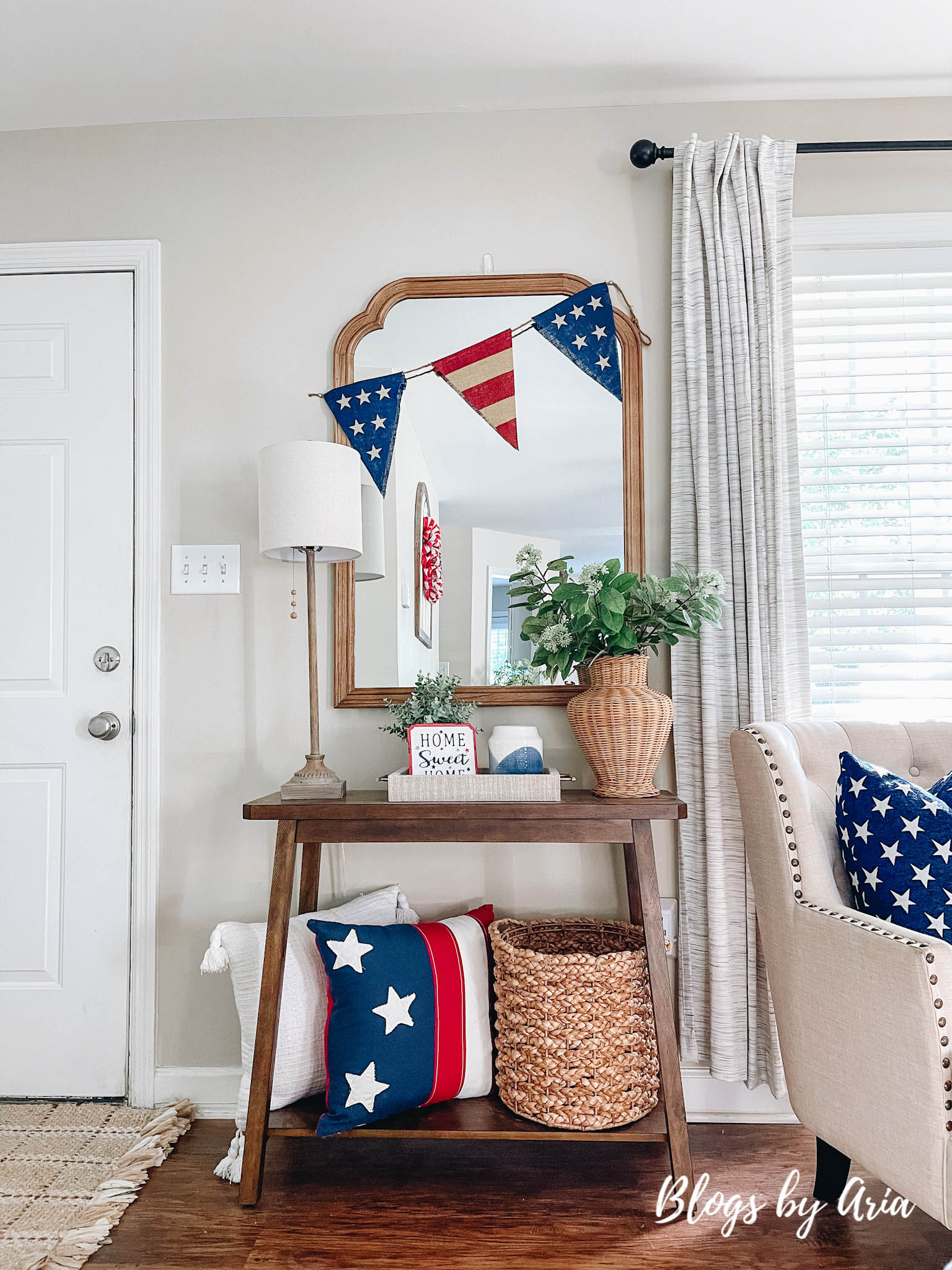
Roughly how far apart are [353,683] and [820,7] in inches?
69.7

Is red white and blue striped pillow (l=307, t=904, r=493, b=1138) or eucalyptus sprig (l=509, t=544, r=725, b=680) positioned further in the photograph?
eucalyptus sprig (l=509, t=544, r=725, b=680)

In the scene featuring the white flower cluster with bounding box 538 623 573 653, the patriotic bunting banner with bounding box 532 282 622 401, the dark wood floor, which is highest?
the patriotic bunting banner with bounding box 532 282 622 401

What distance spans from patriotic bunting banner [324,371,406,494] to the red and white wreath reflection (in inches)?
6.6

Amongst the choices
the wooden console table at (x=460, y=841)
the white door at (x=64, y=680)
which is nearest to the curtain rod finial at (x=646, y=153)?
the white door at (x=64, y=680)

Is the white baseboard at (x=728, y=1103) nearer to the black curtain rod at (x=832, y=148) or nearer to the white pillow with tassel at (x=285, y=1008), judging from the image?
the white pillow with tassel at (x=285, y=1008)

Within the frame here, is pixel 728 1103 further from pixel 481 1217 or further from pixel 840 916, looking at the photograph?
pixel 840 916

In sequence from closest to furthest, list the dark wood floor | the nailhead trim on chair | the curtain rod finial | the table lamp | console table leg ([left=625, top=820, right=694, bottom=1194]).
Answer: the nailhead trim on chair → the dark wood floor → console table leg ([left=625, top=820, right=694, bottom=1194]) → the table lamp → the curtain rod finial

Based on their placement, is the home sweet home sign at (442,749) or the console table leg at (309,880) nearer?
the home sweet home sign at (442,749)

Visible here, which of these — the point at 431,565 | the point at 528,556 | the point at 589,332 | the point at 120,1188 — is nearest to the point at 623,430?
the point at 589,332

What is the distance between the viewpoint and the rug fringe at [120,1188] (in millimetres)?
1451

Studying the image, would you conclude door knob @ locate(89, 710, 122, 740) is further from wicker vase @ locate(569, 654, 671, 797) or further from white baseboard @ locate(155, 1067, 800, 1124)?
wicker vase @ locate(569, 654, 671, 797)

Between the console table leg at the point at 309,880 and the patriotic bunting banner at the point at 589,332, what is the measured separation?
1.28 m

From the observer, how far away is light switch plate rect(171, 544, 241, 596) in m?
2.08

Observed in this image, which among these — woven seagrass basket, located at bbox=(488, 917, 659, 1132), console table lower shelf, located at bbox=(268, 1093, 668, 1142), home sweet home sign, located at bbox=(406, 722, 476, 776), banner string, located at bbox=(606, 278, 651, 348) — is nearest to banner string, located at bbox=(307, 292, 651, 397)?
banner string, located at bbox=(606, 278, 651, 348)
